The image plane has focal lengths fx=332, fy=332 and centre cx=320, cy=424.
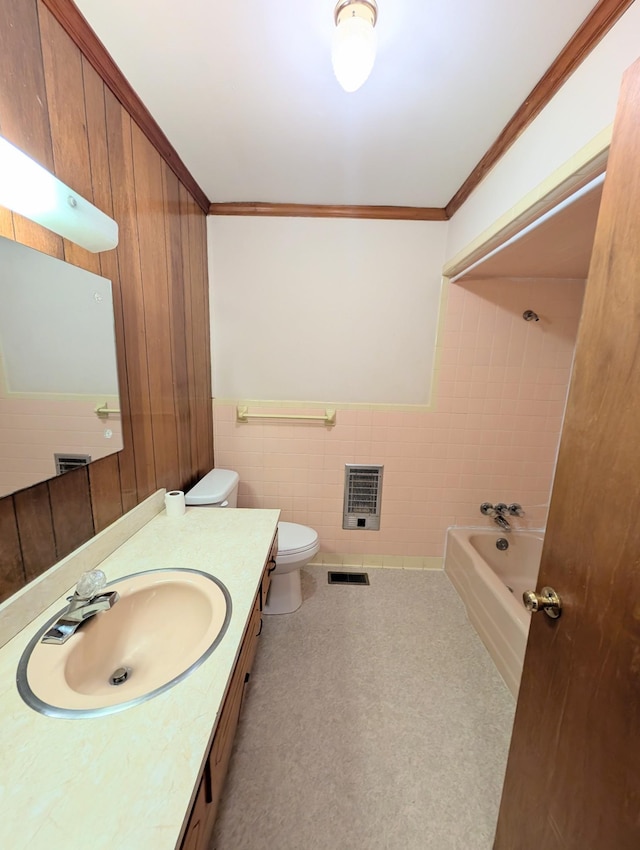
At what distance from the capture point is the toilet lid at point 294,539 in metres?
1.81

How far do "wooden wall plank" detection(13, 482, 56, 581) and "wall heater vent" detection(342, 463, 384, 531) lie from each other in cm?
167

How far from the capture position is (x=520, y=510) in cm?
232

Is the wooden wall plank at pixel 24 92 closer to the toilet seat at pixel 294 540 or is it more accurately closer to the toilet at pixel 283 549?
the toilet at pixel 283 549

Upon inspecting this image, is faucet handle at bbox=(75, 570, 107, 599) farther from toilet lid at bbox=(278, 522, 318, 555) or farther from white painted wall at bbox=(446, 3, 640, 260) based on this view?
white painted wall at bbox=(446, 3, 640, 260)

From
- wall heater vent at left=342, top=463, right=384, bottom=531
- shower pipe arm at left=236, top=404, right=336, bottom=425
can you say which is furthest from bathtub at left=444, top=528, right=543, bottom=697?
shower pipe arm at left=236, top=404, right=336, bottom=425

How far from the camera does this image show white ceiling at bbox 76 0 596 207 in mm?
912

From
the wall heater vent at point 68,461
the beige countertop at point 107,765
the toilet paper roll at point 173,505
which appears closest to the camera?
the beige countertop at point 107,765

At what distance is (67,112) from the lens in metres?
0.94

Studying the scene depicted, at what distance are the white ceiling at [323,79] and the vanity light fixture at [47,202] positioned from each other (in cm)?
56

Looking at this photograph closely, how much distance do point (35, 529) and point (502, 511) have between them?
2496 millimetres

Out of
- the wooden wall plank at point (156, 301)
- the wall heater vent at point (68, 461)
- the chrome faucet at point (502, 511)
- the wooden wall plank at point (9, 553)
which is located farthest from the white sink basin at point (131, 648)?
the chrome faucet at point (502, 511)

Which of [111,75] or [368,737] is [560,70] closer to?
[111,75]

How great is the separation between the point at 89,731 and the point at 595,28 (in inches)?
79.0

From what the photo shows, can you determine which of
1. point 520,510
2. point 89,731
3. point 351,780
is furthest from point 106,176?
point 520,510
